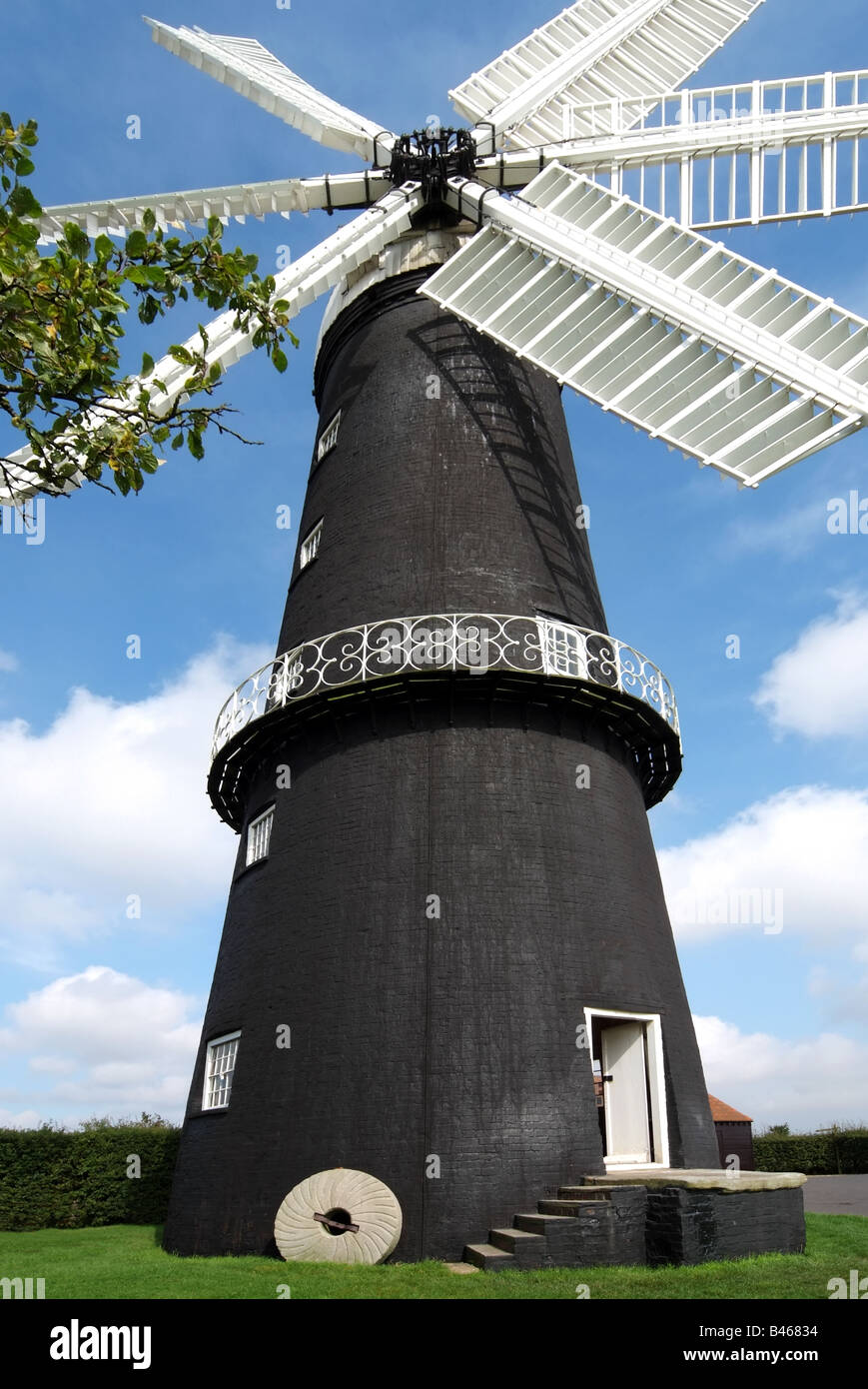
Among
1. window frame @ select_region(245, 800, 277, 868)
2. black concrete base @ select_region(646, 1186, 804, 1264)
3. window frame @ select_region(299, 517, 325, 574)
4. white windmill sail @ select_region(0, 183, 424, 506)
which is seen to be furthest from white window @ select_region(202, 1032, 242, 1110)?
white windmill sail @ select_region(0, 183, 424, 506)

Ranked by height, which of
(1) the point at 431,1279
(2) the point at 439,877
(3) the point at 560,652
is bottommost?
(1) the point at 431,1279

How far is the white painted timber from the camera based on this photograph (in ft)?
58.2

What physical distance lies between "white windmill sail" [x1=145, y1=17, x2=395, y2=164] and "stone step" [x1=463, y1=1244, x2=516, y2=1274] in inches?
675

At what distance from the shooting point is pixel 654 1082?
42.8 ft

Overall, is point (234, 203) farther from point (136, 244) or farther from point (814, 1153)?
point (814, 1153)

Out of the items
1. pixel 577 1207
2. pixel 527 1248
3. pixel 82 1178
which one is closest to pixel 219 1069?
→ pixel 527 1248

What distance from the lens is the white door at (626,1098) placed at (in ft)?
42.9

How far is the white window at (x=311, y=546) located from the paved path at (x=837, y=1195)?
42.8ft

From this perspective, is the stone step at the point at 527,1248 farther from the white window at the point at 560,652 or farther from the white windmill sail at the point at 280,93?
the white windmill sail at the point at 280,93

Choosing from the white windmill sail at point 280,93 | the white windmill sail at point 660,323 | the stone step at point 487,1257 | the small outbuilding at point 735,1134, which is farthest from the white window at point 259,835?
the small outbuilding at point 735,1134

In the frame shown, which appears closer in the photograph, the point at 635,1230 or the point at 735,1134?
the point at 635,1230

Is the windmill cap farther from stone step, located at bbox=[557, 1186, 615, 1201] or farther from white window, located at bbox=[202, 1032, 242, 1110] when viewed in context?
stone step, located at bbox=[557, 1186, 615, 1201]

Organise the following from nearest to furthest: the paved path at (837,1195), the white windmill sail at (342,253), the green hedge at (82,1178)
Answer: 1. the white windmill sail at (342,253)
2. the paved path at (837,1195)
3. the green hedge at (82,1178)

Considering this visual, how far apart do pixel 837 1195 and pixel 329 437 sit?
59.1ft
